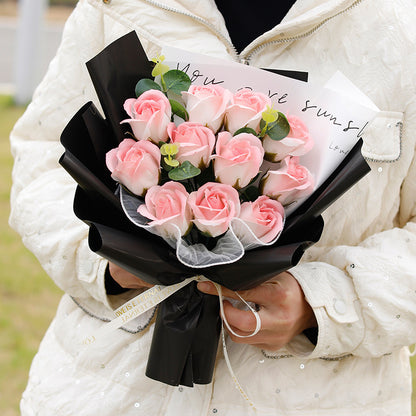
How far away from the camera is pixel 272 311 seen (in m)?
1.30

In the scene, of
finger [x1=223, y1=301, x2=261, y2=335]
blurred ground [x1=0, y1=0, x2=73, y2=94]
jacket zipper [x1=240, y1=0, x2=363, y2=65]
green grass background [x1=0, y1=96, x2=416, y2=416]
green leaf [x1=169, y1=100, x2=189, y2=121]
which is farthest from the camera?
blurred ground [x1=0, y1=0, x2=73, y2=94]

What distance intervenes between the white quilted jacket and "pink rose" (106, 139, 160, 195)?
1.25 ft

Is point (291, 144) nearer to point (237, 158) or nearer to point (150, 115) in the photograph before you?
point (237, 158)

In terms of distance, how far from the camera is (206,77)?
1264 millimetres

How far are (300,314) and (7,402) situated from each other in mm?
Answer: 2188

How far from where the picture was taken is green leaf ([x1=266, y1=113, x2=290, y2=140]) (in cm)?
113

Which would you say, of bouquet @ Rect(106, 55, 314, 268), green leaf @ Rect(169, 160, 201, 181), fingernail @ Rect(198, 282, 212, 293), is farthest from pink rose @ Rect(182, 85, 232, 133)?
fingernail @ Rect(198, 282, 212, 293)

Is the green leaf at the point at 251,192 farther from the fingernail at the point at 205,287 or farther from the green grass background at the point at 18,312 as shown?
the green grass background at the point at 18,312

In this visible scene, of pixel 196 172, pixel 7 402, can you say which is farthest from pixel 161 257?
pixel 7 402

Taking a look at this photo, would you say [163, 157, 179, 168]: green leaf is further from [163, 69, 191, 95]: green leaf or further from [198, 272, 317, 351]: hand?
[198, 272, 317, 351]: hand

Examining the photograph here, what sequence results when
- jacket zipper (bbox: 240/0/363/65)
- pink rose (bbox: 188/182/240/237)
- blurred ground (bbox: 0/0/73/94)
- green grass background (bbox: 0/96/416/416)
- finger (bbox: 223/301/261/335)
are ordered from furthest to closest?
blurred ground (bbox: 0/0/73/94)
green grass background (bbox: 0/96/416/416)
jacket zipper (bbox: 240/0/363/65)
finger (bbox: 223/301/261/335)
pink rose (bbox: 188/182/240/237)

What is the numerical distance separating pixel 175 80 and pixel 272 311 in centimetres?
49

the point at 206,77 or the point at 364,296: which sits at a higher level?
the point at 206,77

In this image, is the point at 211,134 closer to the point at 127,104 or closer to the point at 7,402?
the point at 127,104
